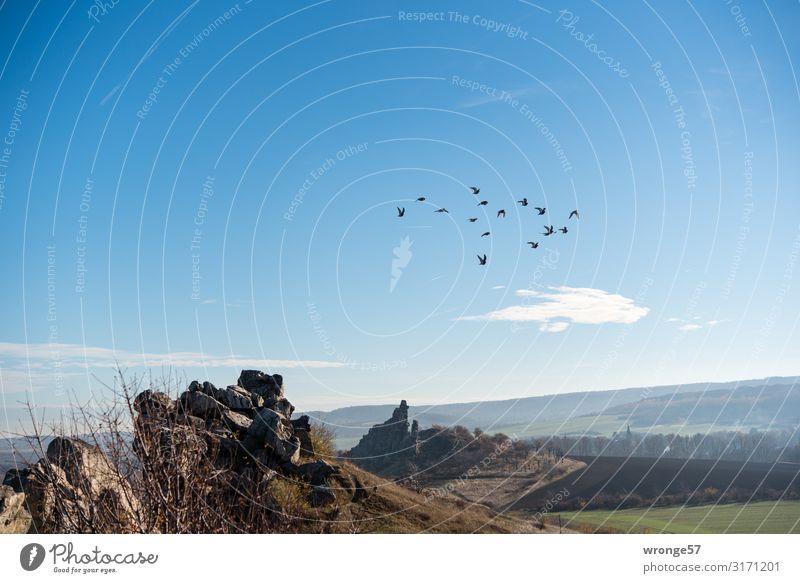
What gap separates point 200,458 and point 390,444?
179 ft

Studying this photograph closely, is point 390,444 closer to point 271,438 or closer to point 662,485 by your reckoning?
point 662,485

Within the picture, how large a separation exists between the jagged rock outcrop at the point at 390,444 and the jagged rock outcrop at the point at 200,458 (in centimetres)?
3608

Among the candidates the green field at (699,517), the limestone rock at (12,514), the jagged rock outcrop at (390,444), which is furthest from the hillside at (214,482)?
the jagged rock outcrop at (390,444)

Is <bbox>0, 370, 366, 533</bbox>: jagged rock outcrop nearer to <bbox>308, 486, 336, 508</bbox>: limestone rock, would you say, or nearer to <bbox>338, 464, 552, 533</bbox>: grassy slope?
Answer: <bbox>308, 486, 336, 508</bbox>: limestone rock

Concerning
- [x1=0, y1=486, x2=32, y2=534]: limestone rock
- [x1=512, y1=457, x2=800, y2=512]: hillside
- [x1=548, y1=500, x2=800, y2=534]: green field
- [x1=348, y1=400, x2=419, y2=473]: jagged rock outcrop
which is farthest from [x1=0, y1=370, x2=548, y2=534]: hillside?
[x1=348, y1=400, x2=419, y2=473]: jagged rock outcrop

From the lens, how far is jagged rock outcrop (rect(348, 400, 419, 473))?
64.4m

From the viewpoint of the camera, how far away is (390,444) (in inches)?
2574

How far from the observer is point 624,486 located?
64812 mm

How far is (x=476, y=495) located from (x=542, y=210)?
33.6 m
